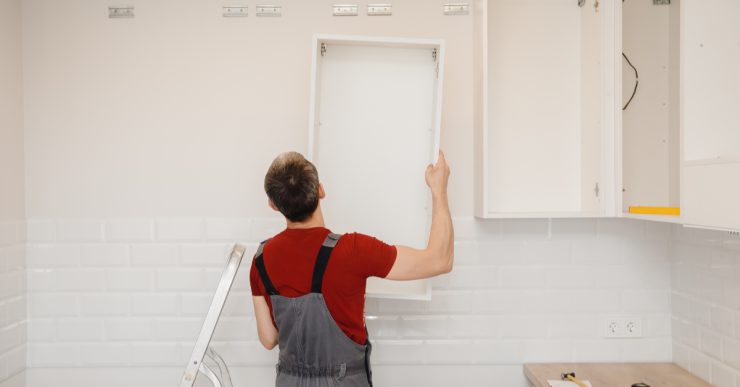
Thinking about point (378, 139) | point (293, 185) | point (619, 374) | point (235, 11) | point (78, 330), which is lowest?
point (619, 374)

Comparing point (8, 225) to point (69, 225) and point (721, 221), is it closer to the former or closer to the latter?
point (69, 225)

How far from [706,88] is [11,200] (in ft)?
8.01

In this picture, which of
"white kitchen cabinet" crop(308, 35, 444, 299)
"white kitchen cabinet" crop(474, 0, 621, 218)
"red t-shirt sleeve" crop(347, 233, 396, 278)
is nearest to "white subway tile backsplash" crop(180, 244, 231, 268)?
"white kitchen cabinet" crop(308, 35, 444, 299)

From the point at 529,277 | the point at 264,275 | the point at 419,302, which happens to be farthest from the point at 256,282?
the point at 529,277

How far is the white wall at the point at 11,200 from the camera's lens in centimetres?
211

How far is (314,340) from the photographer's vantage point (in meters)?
1.59

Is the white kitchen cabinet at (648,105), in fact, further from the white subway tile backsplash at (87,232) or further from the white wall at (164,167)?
the white subway tile backsplash at (87,232)

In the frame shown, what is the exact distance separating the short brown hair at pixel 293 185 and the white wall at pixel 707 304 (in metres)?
1.42

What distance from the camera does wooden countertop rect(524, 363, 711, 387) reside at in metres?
1.99

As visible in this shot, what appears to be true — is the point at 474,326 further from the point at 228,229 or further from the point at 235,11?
→ the point at 235,11

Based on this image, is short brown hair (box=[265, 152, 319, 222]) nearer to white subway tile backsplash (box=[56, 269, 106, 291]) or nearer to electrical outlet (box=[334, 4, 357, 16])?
electrical outlet (box=[334, 4, 357, 16])

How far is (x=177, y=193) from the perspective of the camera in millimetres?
2236

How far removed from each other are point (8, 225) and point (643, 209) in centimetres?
235

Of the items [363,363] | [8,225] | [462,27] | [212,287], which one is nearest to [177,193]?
[212,287]
